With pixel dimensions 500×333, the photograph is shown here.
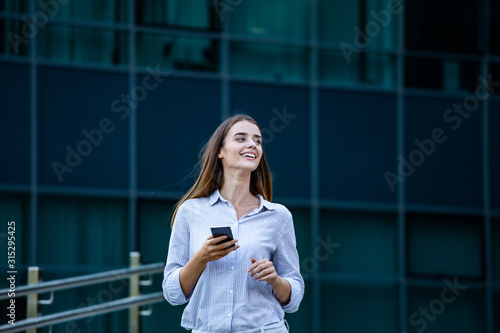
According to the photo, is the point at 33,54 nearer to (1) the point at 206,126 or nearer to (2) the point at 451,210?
(1) the point at 206,126

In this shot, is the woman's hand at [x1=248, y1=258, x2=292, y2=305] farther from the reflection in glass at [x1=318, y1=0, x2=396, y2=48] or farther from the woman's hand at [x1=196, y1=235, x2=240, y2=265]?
the reflection in glass at [x1=318, y1=0, x2=396, y2=48]

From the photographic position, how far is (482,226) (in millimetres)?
11750

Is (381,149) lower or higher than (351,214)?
higher

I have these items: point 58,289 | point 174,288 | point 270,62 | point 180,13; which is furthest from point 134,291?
point 270,62

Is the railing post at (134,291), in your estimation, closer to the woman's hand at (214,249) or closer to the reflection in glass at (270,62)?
the woman's hand at (214,249)

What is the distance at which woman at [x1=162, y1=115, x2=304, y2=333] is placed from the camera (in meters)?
3.41

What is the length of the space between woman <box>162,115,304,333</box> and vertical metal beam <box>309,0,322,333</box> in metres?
7.43

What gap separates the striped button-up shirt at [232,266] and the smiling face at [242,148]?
0.17 m

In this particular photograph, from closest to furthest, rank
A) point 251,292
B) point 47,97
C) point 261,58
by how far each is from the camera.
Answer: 1. point 251,292
2. point 47,97
3. point 261,58

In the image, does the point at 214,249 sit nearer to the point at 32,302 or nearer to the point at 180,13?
the point at 32,302

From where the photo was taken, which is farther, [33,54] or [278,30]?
[278,30]

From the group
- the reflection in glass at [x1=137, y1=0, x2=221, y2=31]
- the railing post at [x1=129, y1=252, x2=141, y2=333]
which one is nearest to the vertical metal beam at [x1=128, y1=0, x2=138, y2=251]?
the reflection in glass at [x1=137, y1=0, x2=221, y2=31]

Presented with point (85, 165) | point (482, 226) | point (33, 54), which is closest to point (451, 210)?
point (482, 226)

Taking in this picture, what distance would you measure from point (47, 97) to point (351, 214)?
439 centimetres
